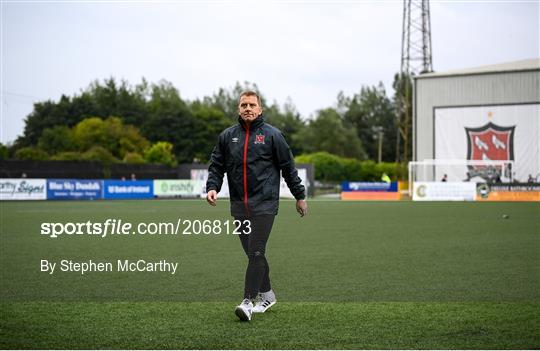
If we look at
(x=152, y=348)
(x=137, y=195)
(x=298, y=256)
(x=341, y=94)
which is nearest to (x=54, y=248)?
(x=298, y=256)

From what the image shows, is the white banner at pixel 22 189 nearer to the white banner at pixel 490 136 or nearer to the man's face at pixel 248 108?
the white banner at pixel 490 136

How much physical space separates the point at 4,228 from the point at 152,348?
1599cm

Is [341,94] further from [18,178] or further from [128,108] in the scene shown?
[18,178]

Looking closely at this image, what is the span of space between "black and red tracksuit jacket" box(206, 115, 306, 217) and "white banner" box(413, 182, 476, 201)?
137 ft

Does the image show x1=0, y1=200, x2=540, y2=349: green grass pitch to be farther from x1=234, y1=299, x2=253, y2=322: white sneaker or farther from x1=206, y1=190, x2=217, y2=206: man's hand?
x1=206, y1=190, x2=217, y2=206: man's hand

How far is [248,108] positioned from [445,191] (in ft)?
139

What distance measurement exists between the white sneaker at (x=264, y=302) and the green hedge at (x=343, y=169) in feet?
218

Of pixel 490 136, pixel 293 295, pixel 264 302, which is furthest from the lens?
pixel 490 136

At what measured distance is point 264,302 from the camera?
7.29m

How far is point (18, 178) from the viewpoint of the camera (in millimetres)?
43469

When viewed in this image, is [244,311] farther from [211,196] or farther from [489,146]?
[489,146]

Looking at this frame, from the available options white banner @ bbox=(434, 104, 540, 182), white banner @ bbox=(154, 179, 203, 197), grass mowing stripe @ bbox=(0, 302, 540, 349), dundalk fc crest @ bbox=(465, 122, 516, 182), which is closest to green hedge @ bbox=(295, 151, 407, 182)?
white banner @ bbox=(434, 104, 540, 182)

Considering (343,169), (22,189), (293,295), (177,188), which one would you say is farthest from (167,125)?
(293,295)

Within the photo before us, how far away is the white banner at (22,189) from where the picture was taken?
4133 cm
